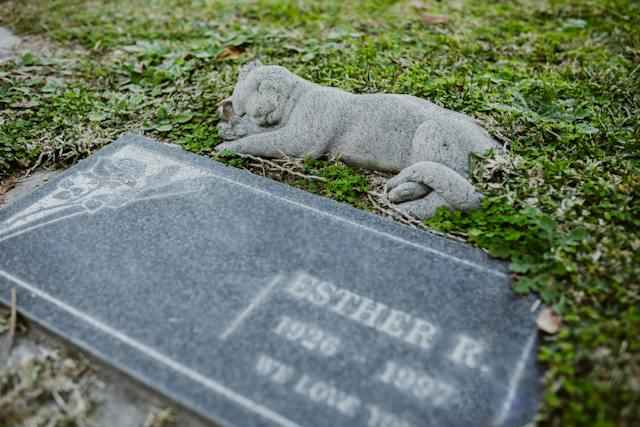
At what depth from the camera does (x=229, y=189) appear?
371cm

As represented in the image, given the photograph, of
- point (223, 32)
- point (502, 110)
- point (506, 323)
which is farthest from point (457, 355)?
point (223, 32)

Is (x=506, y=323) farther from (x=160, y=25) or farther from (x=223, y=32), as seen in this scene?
(x=160, y=25)

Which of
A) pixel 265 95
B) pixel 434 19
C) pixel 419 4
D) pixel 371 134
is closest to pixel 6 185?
pixel 265 95

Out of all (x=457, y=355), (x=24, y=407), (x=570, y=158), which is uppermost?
(x=570, y=158)

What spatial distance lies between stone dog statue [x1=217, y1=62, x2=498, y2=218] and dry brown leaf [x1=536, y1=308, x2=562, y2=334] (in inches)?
34.5

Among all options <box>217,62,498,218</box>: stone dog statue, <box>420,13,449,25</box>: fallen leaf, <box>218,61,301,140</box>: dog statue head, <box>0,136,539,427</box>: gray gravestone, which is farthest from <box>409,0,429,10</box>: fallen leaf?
<box>0,136,539,427</box>: gray gravestone

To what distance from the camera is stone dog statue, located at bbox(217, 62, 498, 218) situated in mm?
A: 3496

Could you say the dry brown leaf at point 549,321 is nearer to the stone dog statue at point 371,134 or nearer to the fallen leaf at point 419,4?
the stone dog statue at point 371,134

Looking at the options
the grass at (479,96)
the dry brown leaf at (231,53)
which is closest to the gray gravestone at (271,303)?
the grass at (479,96)

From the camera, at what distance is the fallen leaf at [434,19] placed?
664 cm

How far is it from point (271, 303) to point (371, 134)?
4.92 feet

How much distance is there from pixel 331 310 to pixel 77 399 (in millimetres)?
1202

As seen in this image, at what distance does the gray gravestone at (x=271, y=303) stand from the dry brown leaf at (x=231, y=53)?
2.42m

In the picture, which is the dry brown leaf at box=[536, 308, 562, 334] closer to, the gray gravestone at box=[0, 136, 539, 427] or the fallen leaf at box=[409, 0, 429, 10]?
the gray gravestone at box=[0, 136, 539, 427]
